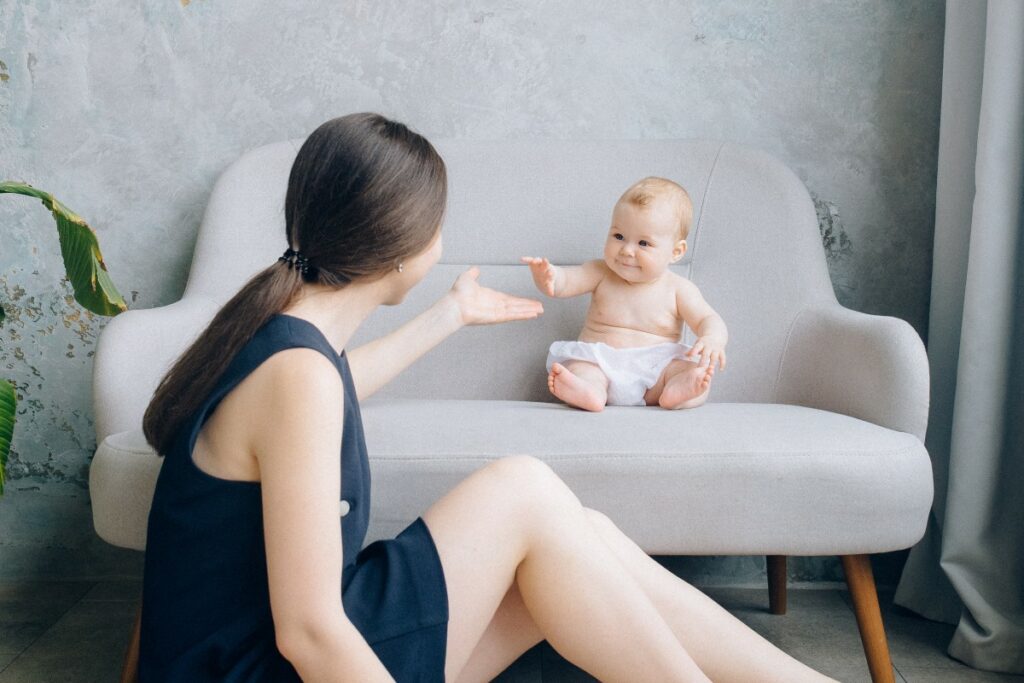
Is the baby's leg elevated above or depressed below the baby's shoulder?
below

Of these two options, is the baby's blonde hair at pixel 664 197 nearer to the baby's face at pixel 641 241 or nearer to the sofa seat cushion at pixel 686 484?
the baby's face at pixel 641 241

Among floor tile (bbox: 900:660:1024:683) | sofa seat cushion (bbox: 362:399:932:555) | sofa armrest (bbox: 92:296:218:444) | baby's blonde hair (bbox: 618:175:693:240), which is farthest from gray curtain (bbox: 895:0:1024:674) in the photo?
sofa armrest (bbox: 92:296:218:444)

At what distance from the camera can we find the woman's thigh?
1090 millimetres

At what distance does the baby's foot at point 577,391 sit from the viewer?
1.63 m

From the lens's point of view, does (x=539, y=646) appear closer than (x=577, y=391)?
No

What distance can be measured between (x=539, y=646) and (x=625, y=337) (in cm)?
65

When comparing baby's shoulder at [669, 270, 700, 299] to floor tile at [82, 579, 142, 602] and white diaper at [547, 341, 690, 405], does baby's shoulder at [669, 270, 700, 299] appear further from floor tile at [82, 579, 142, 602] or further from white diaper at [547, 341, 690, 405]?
floor tile at [82, 579, 142, 602]

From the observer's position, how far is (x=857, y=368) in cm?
169

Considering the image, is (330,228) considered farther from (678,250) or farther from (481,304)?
(678,250)

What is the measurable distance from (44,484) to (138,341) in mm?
800

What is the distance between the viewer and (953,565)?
182 cm

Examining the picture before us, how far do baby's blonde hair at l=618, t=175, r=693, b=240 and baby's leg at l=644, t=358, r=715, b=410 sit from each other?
0.29 metres

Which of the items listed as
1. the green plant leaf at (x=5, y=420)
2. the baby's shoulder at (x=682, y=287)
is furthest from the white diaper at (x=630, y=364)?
the green plant leaf at (x=5, y=420)

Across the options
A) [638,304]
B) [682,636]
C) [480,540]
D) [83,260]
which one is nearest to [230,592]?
[480,540]
